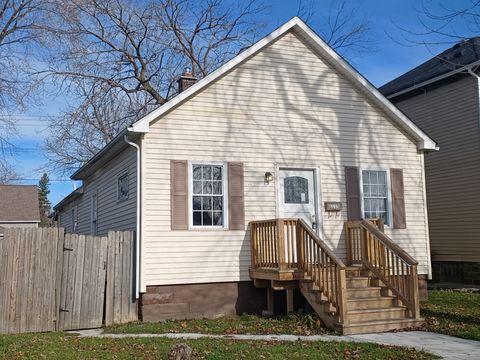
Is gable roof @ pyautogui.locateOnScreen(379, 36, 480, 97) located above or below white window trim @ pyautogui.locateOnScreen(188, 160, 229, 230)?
above

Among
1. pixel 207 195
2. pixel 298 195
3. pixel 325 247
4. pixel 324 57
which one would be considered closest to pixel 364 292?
pixel 325 247

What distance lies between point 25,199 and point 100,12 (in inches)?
627

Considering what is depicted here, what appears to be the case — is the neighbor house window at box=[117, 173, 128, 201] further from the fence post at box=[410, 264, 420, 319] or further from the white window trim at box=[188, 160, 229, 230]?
the fence post at box=[410, 264, 420, 319]

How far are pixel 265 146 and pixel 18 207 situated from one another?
27.1 meters

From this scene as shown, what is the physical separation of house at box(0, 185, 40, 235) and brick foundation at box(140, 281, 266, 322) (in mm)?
24863

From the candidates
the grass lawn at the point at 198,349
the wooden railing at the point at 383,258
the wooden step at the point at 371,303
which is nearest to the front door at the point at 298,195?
the wooden railing at the point at 383,258

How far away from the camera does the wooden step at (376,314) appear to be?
9.41 m

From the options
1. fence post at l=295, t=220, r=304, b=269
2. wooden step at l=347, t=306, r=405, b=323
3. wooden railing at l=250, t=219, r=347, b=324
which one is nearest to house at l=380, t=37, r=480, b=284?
wooden step at l=347, t=306, r=405, b=323

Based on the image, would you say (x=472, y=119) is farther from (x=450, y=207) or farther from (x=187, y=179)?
(x=187, y=179)

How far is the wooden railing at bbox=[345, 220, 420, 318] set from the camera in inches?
389

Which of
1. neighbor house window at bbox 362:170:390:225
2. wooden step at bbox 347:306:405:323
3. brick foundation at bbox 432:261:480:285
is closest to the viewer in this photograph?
wooden step at bbox 347:306:405:323

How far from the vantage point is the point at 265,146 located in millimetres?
11695

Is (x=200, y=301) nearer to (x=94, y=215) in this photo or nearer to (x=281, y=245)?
(x=281, y=245)

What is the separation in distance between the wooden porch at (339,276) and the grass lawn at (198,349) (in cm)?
148
